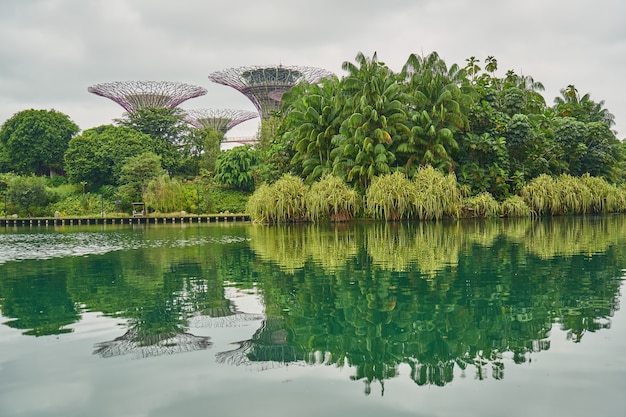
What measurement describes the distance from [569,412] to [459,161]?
120ft

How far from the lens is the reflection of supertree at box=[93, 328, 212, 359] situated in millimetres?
6094

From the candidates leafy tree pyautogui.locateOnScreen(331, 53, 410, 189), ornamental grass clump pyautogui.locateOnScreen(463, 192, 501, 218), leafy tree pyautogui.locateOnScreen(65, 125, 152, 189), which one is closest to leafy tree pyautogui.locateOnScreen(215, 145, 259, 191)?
leafy tree pyautogui.locateOnScreen(65, 125, 152, 189)

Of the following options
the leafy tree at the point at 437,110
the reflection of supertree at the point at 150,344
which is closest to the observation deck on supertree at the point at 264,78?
the leafy tree at the point at 437,110

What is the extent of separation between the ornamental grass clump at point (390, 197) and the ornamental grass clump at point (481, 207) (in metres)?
A: 4.21

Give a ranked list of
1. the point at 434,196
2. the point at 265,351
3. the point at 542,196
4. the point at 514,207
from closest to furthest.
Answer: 1. the point at 265,351
2. the point at 434,196
3. the point at 514,207
4. the point at 542,196

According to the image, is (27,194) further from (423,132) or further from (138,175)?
(423,132)

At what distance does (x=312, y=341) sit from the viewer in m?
6.29

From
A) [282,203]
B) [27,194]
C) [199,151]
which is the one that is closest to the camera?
[282,203]

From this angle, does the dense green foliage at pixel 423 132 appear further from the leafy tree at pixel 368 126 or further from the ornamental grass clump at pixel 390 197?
the ornamental grass clump at pixel 390 197

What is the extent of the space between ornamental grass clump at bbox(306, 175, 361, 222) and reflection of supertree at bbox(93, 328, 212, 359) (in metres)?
26.8

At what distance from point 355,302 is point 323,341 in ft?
6.98

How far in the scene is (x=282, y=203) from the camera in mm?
34469

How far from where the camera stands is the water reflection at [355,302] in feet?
19.2

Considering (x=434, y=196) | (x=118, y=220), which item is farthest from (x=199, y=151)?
(x=434, y=196)
